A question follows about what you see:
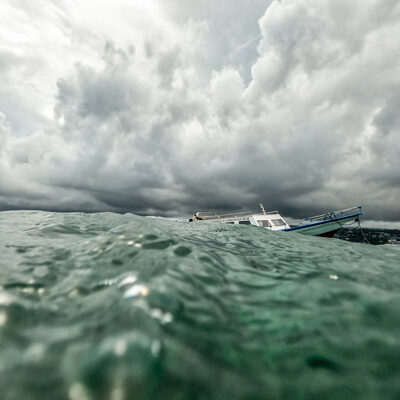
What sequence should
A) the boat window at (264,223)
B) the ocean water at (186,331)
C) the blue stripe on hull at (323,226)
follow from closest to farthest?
the ocean water at (186,331) < the blue stripe on hull at (323,226) < the boat window at (264,223)

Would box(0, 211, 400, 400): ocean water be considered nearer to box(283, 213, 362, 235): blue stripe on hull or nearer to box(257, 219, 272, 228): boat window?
box(283, 213, 362, 235): blue stripe on hull

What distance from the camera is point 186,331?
6.00ft

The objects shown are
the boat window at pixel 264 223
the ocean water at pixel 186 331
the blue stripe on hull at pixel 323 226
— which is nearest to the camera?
the ocean water at pixel 186 331

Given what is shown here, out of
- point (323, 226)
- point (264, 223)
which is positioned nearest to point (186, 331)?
point (264, 223)

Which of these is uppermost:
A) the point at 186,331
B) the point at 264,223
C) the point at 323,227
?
the point at 264,223

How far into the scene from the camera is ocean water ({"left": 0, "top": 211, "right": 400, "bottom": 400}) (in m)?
1.39

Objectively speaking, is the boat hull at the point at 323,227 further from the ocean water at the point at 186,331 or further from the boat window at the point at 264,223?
the ocean water at the point at 186,331

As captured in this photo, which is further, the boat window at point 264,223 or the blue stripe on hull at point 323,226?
the boat window at point 264,223

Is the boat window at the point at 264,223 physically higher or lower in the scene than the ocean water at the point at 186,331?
higher

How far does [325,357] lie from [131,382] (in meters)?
1.73

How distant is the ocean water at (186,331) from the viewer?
139cm

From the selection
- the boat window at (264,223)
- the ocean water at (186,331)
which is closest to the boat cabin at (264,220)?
the boat window at (264,223)

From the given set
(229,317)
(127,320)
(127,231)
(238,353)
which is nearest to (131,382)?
(127,320)

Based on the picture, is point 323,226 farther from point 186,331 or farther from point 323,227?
point 186,331
